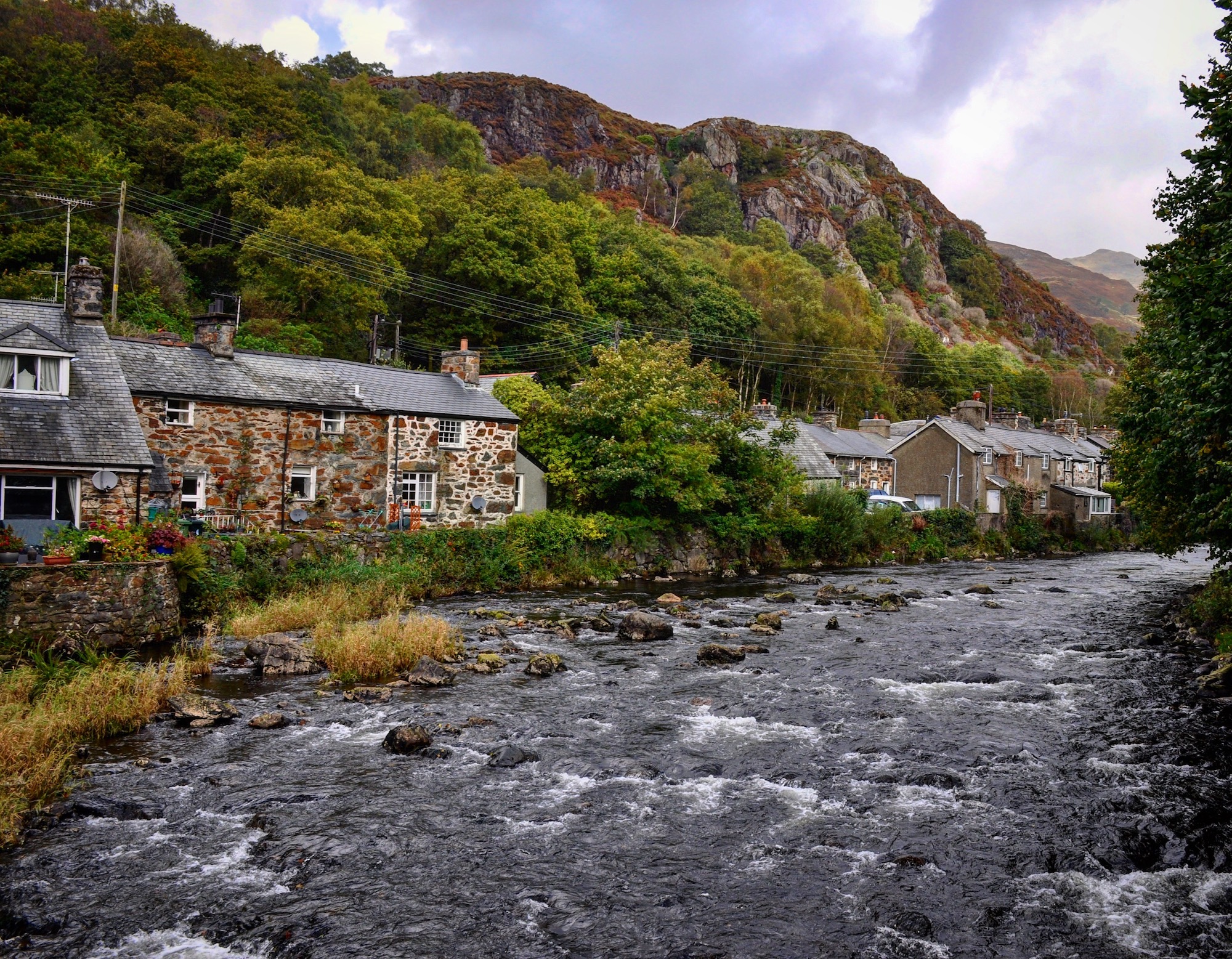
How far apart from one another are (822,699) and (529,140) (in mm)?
175291

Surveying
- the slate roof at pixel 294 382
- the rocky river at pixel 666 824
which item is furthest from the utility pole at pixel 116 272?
the rocky river at pixel 666 824

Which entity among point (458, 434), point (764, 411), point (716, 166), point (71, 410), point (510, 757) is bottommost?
point (510, 757)

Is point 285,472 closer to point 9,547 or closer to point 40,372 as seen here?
point 40,372

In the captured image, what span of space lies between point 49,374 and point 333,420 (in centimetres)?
1045

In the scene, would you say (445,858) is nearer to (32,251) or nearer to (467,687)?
(467,687)

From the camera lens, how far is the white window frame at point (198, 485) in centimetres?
3031

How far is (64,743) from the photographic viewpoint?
44.0ft

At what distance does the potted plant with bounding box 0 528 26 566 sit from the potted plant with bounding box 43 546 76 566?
0.57 meters

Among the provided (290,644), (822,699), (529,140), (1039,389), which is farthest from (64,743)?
(529,140)

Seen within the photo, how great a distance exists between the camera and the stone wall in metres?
18.9

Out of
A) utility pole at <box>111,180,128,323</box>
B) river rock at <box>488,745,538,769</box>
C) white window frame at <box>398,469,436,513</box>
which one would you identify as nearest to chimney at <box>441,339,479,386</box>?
white window frame at <box>398,469,436,513</box>

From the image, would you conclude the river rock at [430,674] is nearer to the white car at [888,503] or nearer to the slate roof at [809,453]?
the white car at [888,503]

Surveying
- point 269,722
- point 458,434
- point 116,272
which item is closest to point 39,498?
point 269,722

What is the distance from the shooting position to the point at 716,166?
18862 cm
